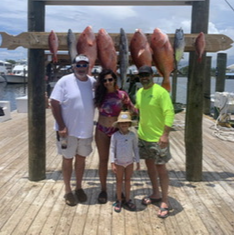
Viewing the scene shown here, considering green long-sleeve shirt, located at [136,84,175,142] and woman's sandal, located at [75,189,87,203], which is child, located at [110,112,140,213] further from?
woman's sandal, located at [75,189,87,203]

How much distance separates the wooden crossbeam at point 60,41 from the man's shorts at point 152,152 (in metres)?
1.24

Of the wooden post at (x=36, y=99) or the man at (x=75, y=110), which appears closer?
the man at (x=75, y=110)

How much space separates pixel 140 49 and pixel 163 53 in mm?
258

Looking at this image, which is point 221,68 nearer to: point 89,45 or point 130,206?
point 89,45

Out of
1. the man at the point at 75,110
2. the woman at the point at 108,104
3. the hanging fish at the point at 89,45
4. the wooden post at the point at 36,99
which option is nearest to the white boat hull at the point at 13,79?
the wooden post at the point at 36,99

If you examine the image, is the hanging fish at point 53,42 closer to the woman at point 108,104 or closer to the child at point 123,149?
the woman at point 108,104

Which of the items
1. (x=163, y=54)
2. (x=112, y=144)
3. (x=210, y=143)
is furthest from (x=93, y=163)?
(x=210, y=143)

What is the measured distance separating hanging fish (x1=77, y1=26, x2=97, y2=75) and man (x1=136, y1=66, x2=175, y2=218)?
24.8 inches

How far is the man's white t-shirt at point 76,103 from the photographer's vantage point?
9.78 feet

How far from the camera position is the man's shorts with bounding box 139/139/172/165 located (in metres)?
2.90

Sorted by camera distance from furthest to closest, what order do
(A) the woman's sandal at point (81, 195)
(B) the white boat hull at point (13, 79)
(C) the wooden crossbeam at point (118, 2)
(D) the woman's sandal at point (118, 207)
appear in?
(B) the white boat hull at point (13, 79), (C) the wooden crossbeam at point (118, 2), (A) the woman's sandal at point (81, 195), (D) the woman's sandal at point (118, 207)

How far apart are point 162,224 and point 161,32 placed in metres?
2.03

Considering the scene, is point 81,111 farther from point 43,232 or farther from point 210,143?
point 210,143

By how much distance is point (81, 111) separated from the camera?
3.01 m
